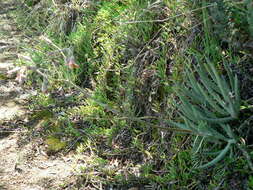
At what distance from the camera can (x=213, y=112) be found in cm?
222

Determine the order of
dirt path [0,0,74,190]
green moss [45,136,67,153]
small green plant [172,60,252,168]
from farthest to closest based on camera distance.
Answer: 1. green moss [45,136,67,153]
2. dirt path [0,0,74,190]
3. small green plant [172,60,252,168]

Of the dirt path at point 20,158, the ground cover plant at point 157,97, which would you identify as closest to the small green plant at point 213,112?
the ground cover plant at point 157,97

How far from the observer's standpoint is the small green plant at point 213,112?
200cm

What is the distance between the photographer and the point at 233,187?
6.63ft

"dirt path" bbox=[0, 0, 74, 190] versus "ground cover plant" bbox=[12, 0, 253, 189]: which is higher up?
"ground cover plant" bbox=[12, 0, 253, 189]

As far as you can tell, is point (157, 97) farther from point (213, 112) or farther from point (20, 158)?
point (20, 158)

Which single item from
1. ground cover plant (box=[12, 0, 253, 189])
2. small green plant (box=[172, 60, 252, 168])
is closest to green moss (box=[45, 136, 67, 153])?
ground cover plant (box=[12, 0, 253, 189])

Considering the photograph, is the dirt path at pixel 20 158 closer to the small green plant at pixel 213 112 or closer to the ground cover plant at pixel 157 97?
the ground cover plant at pixel 157 97

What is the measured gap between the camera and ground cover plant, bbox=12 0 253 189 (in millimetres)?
2076

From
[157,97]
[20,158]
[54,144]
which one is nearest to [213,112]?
[157,97]

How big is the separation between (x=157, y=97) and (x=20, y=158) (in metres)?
1.15

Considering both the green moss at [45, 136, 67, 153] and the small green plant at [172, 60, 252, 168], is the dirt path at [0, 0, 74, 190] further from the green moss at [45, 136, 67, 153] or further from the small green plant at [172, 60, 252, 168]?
the small green plant at [172, 60, 252, 168]

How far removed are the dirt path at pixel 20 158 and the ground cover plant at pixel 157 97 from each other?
0.12 m

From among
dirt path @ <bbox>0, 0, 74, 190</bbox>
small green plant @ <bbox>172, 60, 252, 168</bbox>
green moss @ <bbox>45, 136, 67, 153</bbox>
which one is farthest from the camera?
green moss @ <bbox>45, 136, 67, 153</bbox>
